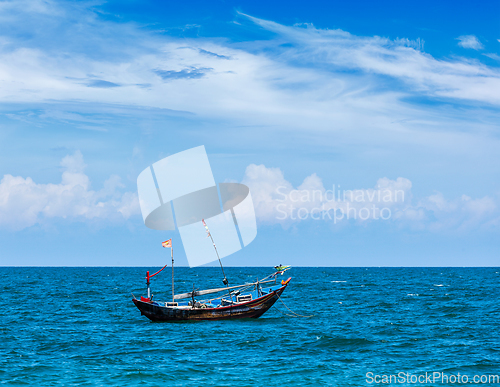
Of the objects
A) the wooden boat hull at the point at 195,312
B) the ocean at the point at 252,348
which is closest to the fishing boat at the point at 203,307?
the wooden boat hull at the point at 195,312

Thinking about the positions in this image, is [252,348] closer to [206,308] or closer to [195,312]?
[206,308]

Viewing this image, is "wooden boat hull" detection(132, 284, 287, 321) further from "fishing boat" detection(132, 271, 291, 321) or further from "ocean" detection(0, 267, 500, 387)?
"ocean" detection(0, 267, 500, 387)

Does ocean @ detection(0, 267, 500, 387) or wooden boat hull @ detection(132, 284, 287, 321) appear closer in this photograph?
ocean @ detection(0, 267, 500, 387)

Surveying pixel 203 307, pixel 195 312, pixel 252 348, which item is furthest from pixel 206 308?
pixel 252 348

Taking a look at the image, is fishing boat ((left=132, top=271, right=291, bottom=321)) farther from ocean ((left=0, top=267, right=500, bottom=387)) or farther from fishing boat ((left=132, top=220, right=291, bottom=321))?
ocean ((left=0, top=267, right=500, bottom=387))

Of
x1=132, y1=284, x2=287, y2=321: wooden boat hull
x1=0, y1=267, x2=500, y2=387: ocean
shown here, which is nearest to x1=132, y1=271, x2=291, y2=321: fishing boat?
x1=132, y1=284, x2=287, y2=321: wooden boat hull

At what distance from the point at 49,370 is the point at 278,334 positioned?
16478 millimetres

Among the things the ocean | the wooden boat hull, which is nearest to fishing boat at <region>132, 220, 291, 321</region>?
the wooden boat hull

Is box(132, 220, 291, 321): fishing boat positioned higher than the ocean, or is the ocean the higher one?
box(132, 220, 291, 321): fishing boat

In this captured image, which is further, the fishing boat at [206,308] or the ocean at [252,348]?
the fishing boat at [206,308]

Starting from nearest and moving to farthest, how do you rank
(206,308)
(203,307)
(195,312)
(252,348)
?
(252,348) → (195,312) → (206,308) → (203,307)

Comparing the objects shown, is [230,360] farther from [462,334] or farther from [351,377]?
[462,334]

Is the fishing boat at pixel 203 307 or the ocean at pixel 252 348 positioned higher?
the fishing boat at pixel 203 307

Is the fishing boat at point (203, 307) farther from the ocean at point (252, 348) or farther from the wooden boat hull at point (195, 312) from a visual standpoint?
the ocean at point (252, 348)
